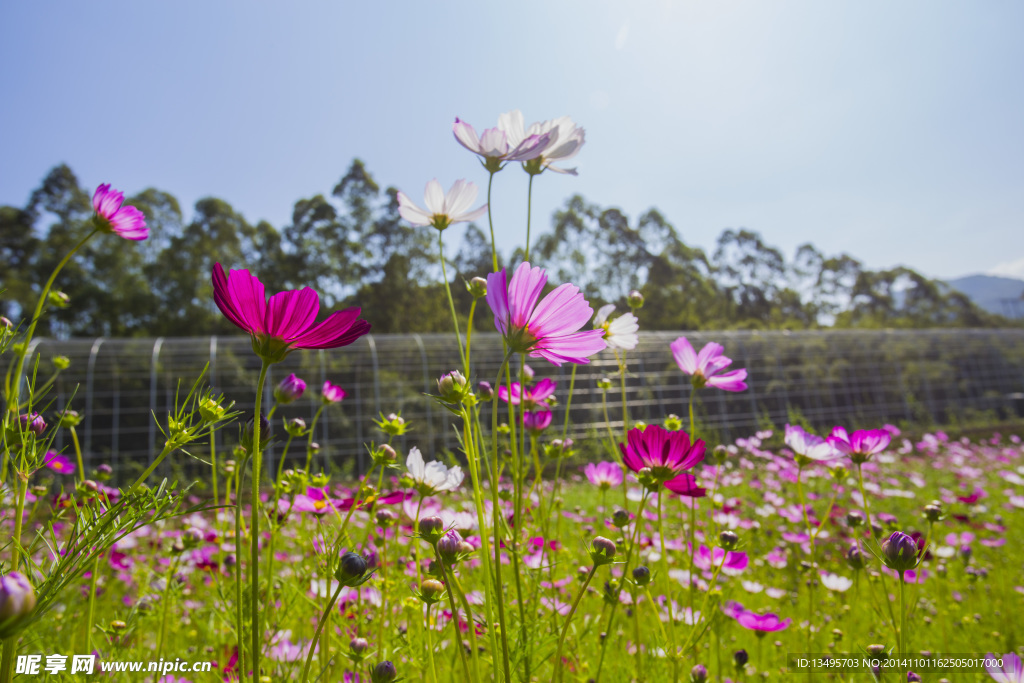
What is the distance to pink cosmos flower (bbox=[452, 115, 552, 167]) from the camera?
515mm

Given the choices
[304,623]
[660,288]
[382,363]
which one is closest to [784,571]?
[304,623]

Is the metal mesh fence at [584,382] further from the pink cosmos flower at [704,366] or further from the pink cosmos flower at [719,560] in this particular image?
the pink cosmos flower at [704,366]

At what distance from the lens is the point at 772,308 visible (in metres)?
14.0

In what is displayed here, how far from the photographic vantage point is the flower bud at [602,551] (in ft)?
1.53

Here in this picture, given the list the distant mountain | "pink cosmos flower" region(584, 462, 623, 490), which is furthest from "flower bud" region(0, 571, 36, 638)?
the distant mountain

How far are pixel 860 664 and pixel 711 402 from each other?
674 centimetres

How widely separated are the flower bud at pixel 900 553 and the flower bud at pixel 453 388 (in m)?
0.47

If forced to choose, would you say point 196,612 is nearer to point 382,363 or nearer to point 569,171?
point 569,171

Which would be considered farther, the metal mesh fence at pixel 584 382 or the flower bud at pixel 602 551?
the metal mesh fence at pixel 584 382

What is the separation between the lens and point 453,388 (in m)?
0.44

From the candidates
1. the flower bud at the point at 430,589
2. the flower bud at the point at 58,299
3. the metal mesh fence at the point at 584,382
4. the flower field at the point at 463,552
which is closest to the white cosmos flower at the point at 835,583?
the flower field at the point at 463,552

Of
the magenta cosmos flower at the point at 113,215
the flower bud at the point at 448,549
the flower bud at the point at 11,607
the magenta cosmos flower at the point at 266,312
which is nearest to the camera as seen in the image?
the flower bud at the point at 11,607

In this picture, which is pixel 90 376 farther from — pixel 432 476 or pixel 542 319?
pixel 542 319

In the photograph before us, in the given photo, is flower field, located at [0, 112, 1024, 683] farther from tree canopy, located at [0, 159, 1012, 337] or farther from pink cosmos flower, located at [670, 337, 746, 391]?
tree canopy, located at [0, 159, 1012, 337]
